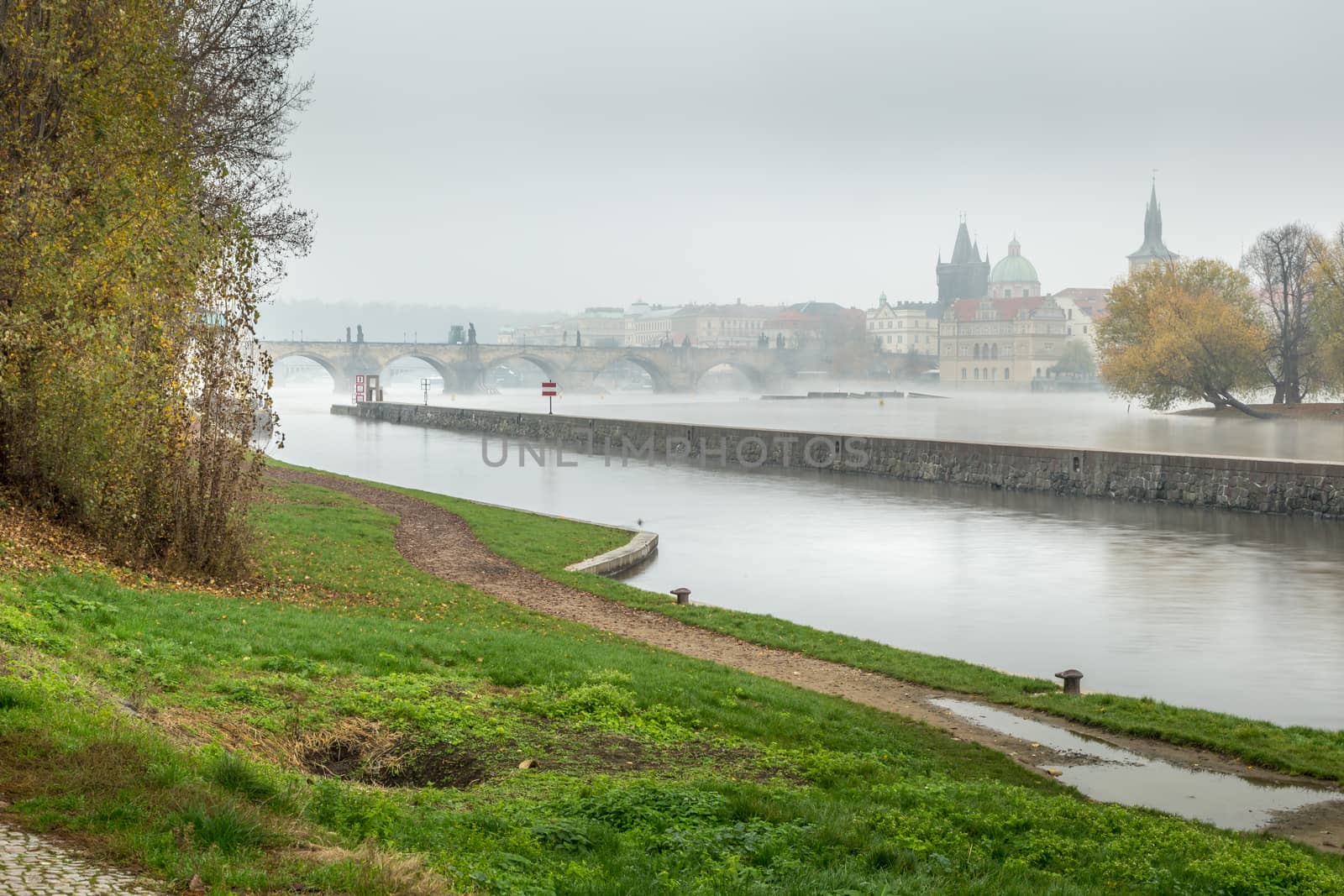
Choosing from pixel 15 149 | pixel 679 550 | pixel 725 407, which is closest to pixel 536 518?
pixel 679 550

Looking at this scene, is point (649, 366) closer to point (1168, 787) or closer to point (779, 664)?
point (779, 664)

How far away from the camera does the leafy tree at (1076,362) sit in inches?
7205

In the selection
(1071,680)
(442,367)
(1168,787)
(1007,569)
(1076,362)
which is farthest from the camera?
(1076,362)

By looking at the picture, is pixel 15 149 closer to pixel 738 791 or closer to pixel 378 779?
pixel 378 779

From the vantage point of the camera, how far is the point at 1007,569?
24.9 m

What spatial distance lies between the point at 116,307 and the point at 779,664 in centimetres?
852

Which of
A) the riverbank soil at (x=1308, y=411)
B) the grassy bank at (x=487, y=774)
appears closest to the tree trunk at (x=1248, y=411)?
the riverbank soil at (x=1308, y=411)

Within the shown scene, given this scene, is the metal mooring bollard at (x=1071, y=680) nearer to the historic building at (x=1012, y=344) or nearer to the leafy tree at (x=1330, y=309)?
the leafy tree at (x=1330, y=309)

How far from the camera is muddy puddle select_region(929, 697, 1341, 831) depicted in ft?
30.0

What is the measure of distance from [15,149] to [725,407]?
102287 mm

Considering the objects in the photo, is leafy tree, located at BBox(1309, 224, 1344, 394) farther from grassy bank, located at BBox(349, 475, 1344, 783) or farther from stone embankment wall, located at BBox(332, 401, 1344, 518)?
grassy bank, located at BBox(349, 475, 1344, 783)

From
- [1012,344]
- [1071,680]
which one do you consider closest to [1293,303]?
[1071,680]

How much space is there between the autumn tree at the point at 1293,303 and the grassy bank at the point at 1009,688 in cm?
6345

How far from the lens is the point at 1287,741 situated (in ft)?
36.3
